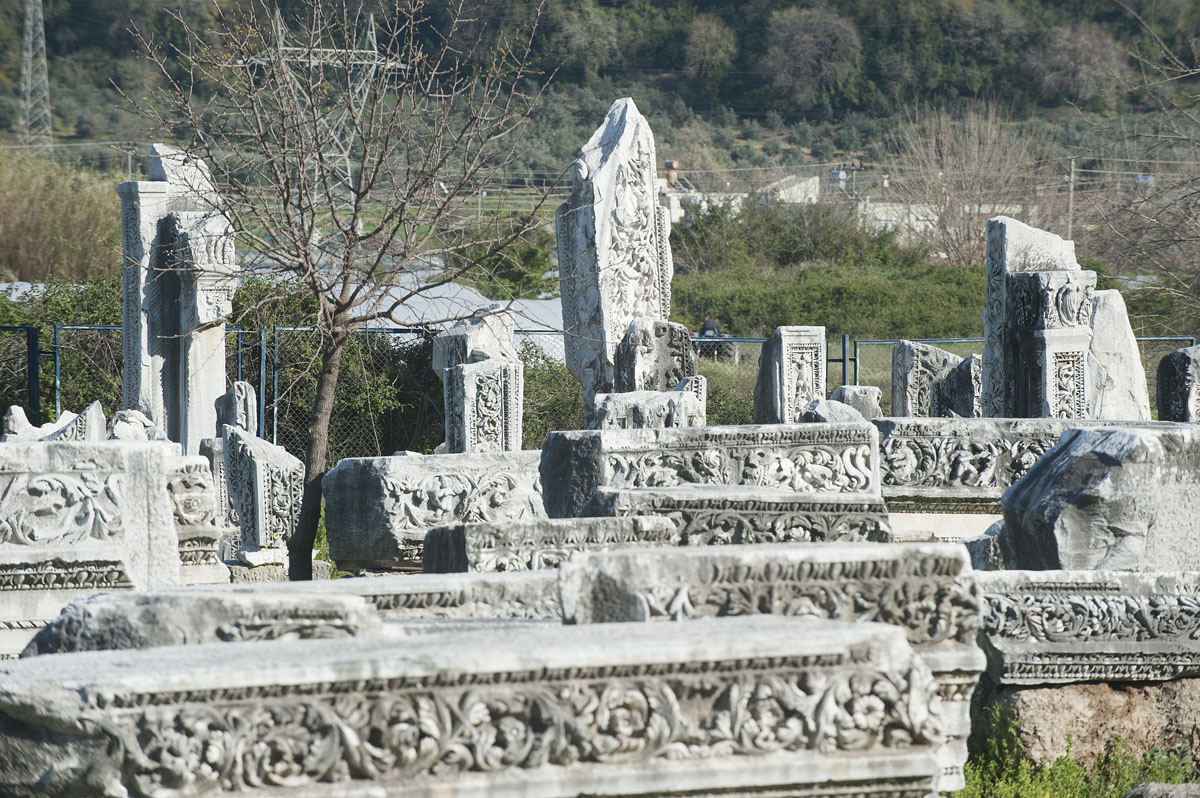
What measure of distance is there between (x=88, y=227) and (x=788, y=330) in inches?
710

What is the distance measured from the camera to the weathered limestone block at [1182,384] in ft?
34.9

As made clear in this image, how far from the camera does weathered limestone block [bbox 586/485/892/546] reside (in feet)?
16.5

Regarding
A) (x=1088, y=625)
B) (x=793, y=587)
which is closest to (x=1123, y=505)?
(x=1088, y=625)

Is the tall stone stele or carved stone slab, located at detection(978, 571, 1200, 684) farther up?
the tall stone stele

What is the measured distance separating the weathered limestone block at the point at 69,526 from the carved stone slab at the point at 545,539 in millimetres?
1600

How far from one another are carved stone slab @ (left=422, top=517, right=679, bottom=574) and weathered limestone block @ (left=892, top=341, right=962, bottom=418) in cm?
1142

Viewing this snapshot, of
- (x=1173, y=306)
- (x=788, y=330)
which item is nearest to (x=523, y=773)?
(x=788, y=330)

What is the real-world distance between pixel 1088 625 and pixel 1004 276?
670cm

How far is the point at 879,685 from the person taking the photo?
8.89ft

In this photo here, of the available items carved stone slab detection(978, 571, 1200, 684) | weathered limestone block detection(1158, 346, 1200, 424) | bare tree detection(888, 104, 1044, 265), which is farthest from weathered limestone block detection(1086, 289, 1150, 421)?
bare tree detection(888, 104, 1044, 265)

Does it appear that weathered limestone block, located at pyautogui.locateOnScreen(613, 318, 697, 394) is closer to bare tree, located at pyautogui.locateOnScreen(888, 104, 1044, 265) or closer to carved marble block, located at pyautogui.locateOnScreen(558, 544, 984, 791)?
carved marble block, located at pyautogui.locateOnScreen(558, 544, 984, 791)

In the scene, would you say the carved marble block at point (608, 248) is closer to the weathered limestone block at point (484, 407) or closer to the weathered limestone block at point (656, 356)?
the weathered limestone block at point (484, 407)

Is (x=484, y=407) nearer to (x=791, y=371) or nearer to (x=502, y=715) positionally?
(x=791, y=371)

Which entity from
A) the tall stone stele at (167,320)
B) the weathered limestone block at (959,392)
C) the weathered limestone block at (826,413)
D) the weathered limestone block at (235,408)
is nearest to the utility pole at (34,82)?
the tall stone stele at (167,320)
